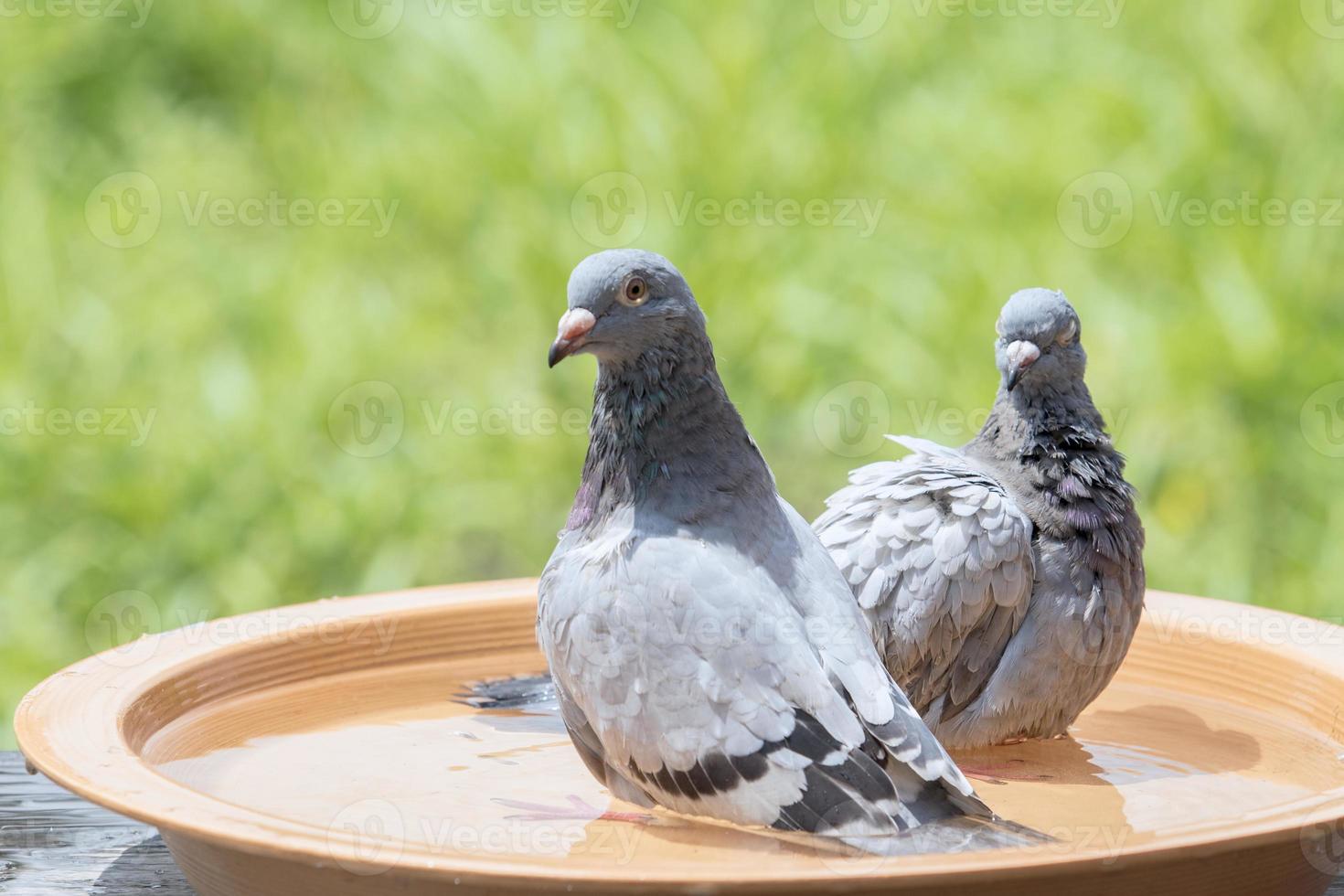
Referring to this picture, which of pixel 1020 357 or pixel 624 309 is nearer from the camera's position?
pixel 624 309

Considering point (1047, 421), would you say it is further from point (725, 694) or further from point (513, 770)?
point (513, 770)

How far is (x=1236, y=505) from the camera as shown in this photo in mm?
5457

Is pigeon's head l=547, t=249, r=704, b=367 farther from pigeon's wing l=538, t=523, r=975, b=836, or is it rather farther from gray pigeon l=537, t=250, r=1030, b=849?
pigeon's wing l=538, t=523, r=975, b=836

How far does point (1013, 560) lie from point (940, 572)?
0.51 ft

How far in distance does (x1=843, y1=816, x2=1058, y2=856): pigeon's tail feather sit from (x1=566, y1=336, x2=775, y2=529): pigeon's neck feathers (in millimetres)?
644

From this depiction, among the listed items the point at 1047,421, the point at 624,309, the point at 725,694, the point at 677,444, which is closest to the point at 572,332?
the point at 624,309

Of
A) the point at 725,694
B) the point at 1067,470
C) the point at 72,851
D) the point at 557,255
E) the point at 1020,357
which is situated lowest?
the point at 72,851

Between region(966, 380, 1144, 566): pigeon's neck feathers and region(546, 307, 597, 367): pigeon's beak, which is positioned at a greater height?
region(546, 307, 597, 367): pigeon's beak

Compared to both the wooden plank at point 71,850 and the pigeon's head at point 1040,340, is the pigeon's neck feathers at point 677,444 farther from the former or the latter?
the wooden plank at point 71,850

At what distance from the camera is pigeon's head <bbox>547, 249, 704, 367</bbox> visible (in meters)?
2.58

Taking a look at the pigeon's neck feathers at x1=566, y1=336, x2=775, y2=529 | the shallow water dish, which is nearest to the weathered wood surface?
the shallow water dish

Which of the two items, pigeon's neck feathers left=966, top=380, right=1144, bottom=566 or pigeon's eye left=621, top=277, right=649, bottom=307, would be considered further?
pigeon's neck feathers left=966, top=380, right=1144, bottom=566

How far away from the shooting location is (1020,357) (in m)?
3.16

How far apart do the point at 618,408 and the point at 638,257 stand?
283 mm
